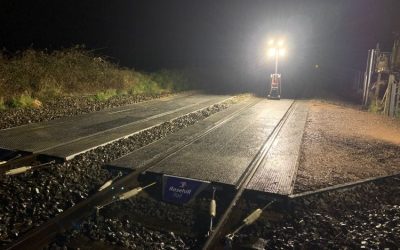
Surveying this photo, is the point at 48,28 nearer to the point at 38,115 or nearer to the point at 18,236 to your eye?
the point at 38,115

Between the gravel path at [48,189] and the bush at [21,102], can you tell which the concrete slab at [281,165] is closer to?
the gravel path at [48,189]

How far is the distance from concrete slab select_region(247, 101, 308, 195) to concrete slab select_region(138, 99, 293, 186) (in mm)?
345

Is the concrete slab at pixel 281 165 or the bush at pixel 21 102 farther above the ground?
the bush at pixel 21 102

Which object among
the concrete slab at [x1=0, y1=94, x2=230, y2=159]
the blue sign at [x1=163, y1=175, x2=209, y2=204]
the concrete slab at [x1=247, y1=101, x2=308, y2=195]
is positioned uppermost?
the concrete slab at [x1=0, y1=94, x2=230, y2=159]

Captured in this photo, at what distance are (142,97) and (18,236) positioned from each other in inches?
566

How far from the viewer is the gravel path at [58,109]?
10.8 m

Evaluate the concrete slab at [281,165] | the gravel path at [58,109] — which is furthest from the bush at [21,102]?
the concrete slab at [281,165]

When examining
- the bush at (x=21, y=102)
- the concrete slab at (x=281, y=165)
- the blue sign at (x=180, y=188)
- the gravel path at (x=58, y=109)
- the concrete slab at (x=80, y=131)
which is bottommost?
the blue sign at (x=180, y=188)

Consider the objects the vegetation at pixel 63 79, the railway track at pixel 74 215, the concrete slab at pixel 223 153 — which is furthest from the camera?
the vegetation at pixel 63 79

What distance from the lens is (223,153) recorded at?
7883mm

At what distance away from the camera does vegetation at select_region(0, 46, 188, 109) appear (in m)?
13.6

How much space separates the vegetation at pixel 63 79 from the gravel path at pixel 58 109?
63 cm

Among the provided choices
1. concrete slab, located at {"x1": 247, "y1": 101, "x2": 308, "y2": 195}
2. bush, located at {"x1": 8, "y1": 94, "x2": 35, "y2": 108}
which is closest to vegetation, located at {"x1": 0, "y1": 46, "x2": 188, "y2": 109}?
bush, located at {"x1": 8, "y1": 94, "x2": 35, "y2": 108}

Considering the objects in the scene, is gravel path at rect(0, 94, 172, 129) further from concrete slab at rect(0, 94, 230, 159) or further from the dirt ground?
the dirt ground
